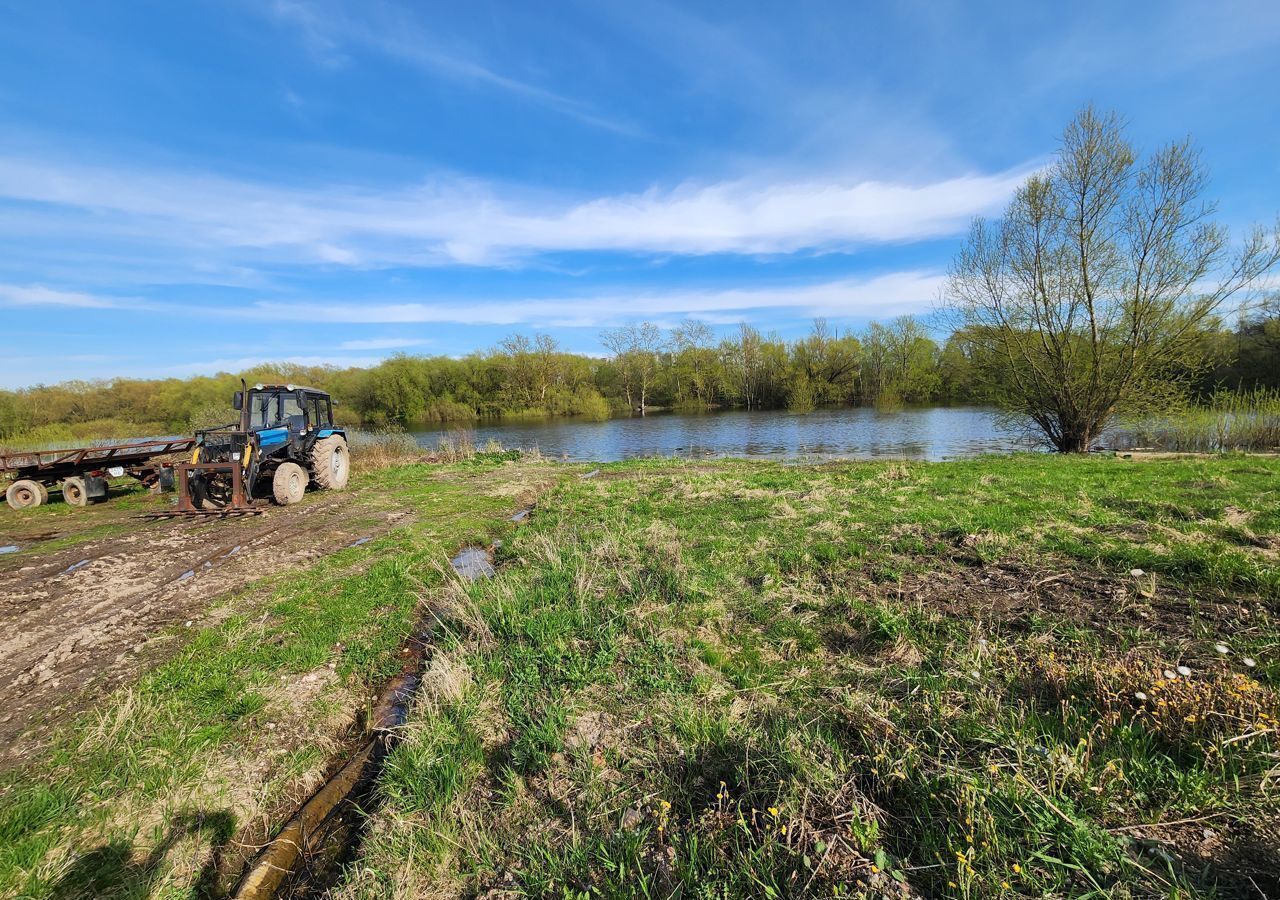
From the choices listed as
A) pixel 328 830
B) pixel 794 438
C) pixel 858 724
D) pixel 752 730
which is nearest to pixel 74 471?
pixel 328 830

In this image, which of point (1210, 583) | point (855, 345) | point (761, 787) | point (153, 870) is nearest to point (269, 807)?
point (153, 870)

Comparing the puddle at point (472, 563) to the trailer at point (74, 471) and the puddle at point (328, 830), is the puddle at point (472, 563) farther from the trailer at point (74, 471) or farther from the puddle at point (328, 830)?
the trailer at point (74, 471)

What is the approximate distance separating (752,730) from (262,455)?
12.4m

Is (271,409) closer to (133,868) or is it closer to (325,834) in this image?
(133,868)

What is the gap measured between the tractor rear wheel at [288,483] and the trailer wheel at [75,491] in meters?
5.57


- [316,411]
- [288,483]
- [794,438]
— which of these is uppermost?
[316,411]

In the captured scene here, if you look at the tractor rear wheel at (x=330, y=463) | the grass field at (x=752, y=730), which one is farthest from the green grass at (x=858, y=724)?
the tractor rear wheel at (x=330, y=463)

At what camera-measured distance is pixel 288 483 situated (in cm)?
1115

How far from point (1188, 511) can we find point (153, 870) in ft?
36.9

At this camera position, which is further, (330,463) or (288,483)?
(330,463)

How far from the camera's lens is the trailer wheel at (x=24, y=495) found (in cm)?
1201

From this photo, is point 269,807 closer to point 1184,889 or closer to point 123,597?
point 1184,889

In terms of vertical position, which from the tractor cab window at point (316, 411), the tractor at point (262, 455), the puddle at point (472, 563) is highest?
the tractor cab window at point (316, 411)

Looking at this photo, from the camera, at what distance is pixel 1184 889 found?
1.85m
